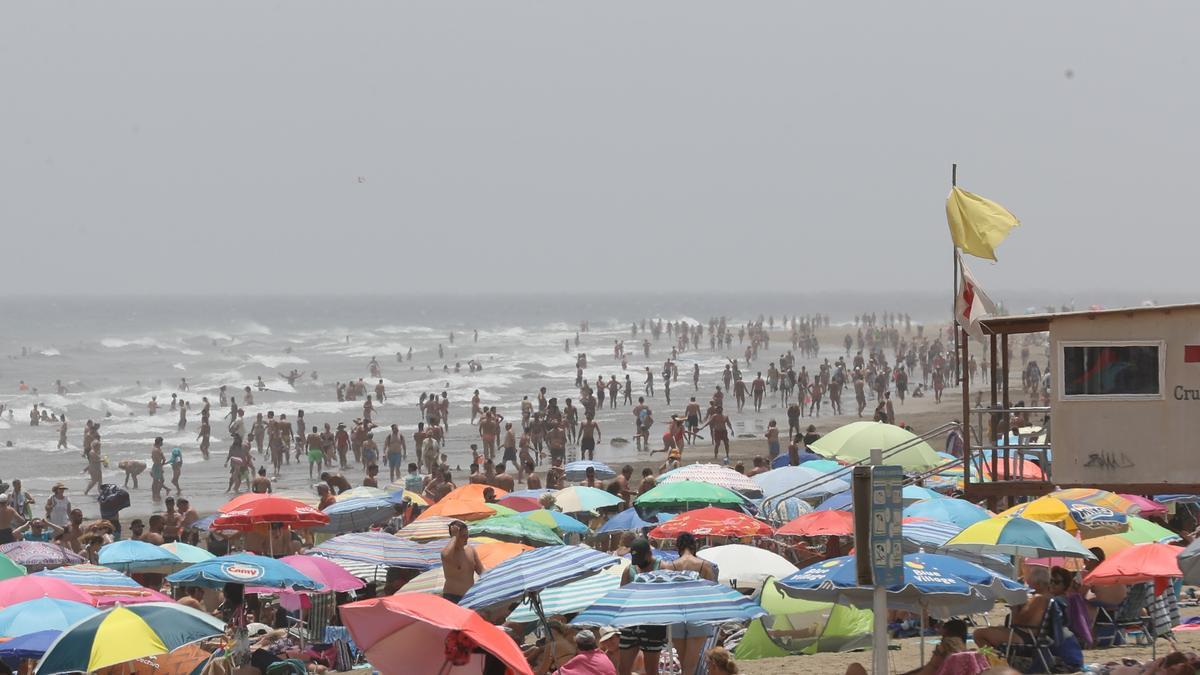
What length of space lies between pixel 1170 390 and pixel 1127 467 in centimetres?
69

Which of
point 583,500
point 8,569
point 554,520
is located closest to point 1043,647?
point 554,520

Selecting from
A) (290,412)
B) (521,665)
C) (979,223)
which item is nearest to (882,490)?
(521,665)

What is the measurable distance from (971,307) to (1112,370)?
150cm

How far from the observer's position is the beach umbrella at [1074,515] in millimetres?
12000

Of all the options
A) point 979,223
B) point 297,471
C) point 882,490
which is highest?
point 979,223

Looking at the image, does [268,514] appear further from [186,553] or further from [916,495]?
[916,495]

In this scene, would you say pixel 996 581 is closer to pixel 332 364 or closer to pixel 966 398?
pixel 966 398

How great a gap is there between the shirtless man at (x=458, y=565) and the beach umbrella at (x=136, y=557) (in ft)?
10.0

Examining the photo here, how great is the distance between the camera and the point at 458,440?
39.3 m

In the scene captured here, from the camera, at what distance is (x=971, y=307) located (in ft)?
41.9

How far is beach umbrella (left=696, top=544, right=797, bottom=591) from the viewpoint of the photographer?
450 inches

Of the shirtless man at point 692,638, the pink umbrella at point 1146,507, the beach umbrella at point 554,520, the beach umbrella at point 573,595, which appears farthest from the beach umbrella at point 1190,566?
the beach umbrella at point 554,520

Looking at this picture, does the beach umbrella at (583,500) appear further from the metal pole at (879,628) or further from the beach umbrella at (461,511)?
the metal pole at (879,628)

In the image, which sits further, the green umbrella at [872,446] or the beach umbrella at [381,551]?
the green umbrella at [872,446]
